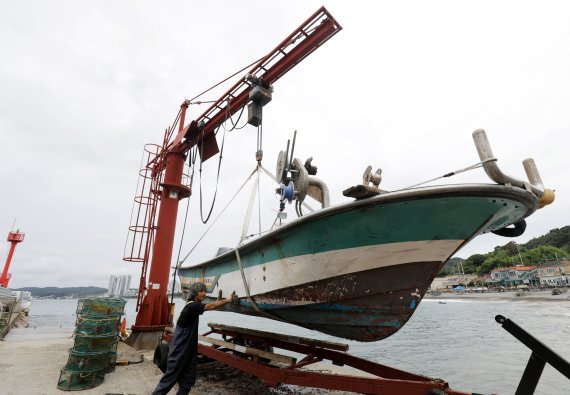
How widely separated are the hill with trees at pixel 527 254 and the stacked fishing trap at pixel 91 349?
7012cm

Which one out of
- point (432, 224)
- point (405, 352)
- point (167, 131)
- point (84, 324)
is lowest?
point (405, 352)

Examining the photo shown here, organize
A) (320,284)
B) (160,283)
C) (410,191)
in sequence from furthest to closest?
(160,283)
(320,284)
(410,191)

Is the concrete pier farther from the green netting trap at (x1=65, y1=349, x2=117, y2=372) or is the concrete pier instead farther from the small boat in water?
the small boat in water

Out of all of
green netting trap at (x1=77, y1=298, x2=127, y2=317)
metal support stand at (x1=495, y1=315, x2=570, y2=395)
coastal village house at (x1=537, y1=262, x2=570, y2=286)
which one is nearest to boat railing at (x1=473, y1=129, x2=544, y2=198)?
metal support stand at (x1=495, y1=315, x2=570, y2=395)

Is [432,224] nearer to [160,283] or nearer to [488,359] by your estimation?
[160,283]

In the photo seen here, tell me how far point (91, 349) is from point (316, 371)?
339 centimetres

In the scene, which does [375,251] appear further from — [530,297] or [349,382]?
[530,297]

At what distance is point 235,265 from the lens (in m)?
4.71

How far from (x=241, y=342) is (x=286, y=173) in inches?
130

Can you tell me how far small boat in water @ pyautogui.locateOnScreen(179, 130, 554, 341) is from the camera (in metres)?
2.57

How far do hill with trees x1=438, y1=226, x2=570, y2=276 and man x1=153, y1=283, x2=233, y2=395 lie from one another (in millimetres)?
70549

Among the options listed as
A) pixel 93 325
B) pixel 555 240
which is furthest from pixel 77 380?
pixel 555 240

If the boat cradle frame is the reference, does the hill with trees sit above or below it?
above

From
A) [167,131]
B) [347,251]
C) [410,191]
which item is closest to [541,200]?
[410,191]
